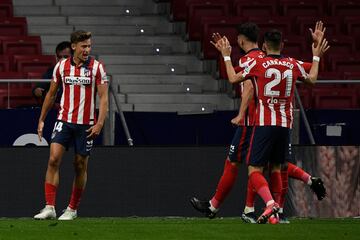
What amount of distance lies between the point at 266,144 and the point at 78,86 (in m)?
2.19

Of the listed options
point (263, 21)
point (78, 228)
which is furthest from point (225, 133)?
point (263, 21)

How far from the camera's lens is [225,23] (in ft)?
72.6

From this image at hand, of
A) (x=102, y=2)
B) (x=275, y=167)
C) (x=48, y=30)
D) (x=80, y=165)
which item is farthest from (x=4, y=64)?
(x=275, y=167)

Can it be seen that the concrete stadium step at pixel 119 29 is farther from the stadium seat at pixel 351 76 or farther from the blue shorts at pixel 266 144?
the blue shorts at pixel 266 144

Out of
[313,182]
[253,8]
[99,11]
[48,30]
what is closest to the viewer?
[313,182]

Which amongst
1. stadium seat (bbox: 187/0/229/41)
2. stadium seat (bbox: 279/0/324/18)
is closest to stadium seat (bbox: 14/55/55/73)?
stadium seat (bbox: 187/0/229/41)

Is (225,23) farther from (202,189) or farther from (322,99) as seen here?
(202,189)

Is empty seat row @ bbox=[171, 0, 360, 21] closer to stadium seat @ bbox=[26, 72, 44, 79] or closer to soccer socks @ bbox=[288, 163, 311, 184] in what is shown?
stadium seat @ bbox=[26, 72, 44, 79]

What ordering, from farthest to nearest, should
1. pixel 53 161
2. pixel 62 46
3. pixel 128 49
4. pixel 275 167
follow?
pixel 128 49
pixel 62 46
pixel 53 161
pixel 275 167

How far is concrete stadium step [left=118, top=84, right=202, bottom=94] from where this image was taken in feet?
68.0

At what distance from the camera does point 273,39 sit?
1337cm

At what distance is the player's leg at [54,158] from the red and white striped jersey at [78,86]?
4.8 inches

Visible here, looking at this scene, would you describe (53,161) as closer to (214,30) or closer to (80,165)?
(80,165)

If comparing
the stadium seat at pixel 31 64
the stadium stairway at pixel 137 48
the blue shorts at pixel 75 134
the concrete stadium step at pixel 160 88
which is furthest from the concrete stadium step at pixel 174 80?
the blue shorts at pixel 75 134
